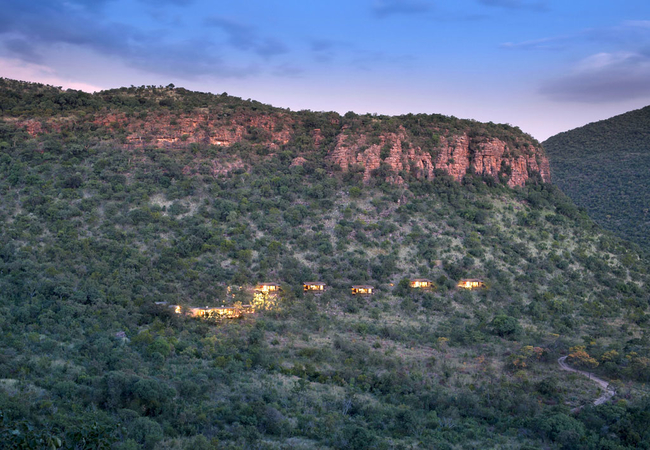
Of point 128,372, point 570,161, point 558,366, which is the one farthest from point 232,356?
point 570,161

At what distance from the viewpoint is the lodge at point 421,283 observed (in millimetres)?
38406

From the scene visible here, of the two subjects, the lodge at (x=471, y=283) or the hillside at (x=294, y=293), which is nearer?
the hillside at (x=294, y=293)

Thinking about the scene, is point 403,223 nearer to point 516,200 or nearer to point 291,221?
point 291,221

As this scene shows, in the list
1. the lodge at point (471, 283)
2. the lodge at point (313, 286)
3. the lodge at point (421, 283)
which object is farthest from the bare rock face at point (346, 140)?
the lodge at point (313, 286)

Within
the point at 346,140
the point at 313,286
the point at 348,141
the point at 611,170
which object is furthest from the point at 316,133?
the point at 611,170

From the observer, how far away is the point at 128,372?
2211 centimetres

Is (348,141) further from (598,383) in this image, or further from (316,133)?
(598,383)

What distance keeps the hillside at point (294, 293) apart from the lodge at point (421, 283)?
795 mm

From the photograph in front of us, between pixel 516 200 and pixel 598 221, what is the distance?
15043 millimetres

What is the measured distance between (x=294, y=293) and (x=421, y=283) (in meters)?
9.75

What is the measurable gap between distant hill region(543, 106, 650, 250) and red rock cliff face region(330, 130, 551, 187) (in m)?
14.4

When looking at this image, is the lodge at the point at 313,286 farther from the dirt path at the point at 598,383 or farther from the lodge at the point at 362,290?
the dirt path at the point at 598,383

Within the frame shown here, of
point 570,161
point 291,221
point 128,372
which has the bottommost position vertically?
point 128,372

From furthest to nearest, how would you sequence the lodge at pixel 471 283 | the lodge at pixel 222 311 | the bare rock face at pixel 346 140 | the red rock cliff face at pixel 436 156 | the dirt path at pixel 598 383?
the red rock cliff face at pixel 436 156
the bare rock face at pixel 346 140
the lodge at pixel 471 283
the lodge at pixel 222 311
the dirt path at pixel 598 383
